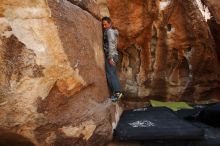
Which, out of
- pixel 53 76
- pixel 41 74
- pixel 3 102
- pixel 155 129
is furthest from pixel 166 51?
pixel 3 102

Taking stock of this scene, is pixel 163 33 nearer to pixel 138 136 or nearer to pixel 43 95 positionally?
pixel 138 136

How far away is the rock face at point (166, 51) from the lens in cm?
701

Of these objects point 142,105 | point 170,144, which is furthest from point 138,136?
point 142,105

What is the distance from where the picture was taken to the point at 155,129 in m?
4.50

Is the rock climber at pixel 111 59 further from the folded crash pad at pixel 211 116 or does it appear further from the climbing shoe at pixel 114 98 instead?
the folded crash pad at pixel 211 116

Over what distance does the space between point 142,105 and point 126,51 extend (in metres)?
1.29

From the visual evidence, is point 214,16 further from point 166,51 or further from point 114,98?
point 114,98

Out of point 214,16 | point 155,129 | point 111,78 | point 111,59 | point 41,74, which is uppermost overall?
point 214,16

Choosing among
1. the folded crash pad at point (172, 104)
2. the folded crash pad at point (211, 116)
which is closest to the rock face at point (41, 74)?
the folded crash pad at point (211, 116)

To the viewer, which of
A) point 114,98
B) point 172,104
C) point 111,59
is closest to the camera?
point 114,98

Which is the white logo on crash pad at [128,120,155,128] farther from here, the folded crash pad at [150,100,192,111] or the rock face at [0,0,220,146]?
the folded crash pad at [150,100,192,111]

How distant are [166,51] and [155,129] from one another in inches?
127

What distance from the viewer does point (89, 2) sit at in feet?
15.4

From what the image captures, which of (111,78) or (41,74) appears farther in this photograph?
(111,78)
